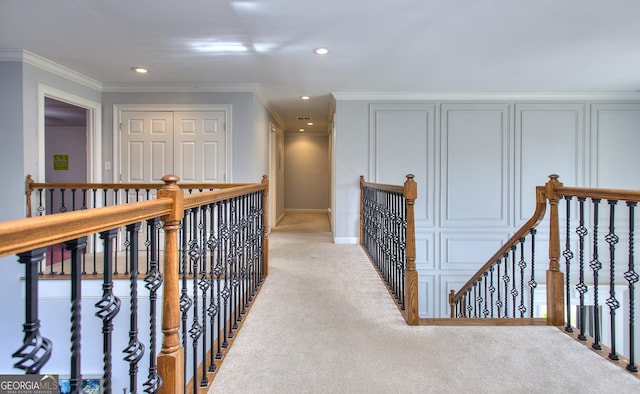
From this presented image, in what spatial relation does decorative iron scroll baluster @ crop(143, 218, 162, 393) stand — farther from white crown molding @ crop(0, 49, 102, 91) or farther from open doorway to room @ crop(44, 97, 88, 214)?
open doorway to room @ crop(44, 97, 88, 214)

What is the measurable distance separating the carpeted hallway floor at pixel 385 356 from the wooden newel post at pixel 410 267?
9 centimetres

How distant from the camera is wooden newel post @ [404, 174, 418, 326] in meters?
2.25

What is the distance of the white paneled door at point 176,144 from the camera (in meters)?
4.84

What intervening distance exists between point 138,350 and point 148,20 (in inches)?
108

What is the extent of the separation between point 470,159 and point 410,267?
3.56 m

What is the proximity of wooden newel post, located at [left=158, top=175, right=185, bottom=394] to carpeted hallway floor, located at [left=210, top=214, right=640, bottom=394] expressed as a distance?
42cm

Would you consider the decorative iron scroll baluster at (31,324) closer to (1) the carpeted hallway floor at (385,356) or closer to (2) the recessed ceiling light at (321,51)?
(1) the carpeted hallway floor at (385,356)

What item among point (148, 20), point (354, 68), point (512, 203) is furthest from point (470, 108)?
point (148, 20)

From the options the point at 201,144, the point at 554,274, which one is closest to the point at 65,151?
the point at 201,144

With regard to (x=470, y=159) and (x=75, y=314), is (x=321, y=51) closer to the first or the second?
(x=470, y=159)

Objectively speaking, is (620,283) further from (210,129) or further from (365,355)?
(210,129)

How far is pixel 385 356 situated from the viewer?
73.1 inches

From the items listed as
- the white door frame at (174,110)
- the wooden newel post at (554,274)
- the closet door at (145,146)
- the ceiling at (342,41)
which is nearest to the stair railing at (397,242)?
the wooden newel post at (554,274)

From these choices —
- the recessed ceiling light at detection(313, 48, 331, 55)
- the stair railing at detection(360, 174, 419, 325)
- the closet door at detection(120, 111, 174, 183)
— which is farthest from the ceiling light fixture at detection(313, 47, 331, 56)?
the closet door at detection(120, 111, 174, 183)
